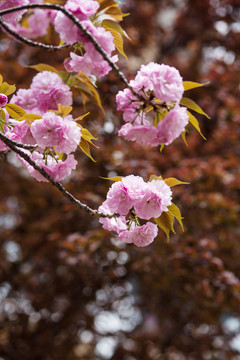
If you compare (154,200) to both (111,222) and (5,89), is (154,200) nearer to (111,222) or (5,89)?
(111,222)

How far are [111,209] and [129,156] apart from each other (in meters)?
1.98

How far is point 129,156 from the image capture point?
306 cm

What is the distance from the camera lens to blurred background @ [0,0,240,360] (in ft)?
8.92

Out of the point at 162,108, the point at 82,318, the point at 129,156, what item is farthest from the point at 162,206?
the point at 82,318

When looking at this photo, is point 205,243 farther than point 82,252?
No

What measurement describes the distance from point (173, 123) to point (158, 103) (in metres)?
0.08

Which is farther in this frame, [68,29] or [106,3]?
[106,3]

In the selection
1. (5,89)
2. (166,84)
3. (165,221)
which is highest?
(5,89)

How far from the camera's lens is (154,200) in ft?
3.48

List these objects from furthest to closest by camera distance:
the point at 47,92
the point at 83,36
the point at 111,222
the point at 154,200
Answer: the point at 47,92
the point at 111,222
the point at 154,200
the point at 83,36

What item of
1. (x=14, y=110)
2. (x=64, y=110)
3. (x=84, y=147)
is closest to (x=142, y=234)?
(x=84, y=147)

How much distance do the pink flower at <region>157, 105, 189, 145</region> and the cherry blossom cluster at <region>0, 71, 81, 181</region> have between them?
0.71 feet

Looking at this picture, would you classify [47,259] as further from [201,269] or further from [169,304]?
[201,269]

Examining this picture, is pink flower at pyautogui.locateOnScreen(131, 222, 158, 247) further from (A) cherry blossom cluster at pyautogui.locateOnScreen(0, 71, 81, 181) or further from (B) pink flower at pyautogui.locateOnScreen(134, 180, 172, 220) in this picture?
(A) cherry blossom cluster at pyautogui.locateOnScreen(0, 71, 81, 181)
